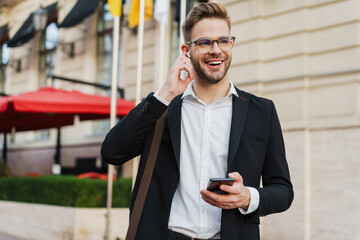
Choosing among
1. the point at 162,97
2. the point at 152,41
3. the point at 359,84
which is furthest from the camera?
the point at 152,41

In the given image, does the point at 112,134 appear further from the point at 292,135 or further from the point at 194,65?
the point at 292,135

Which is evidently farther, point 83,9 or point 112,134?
point 83,9

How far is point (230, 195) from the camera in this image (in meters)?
2.09

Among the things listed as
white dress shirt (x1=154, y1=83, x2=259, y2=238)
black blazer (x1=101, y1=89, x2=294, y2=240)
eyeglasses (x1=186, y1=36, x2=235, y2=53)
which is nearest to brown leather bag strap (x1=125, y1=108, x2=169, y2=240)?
black blazer (x1=101, y1=89, x2=294, y2=240)

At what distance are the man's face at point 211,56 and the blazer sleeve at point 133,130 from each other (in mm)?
265

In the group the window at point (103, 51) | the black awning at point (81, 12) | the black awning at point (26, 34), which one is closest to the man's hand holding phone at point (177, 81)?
the black awning at point (81, 12)

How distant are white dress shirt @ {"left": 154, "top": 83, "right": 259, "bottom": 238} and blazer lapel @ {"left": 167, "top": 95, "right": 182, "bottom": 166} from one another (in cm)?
4

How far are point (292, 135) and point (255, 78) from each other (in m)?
1.27

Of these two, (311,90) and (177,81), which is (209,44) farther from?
(311,90)

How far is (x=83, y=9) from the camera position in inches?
453

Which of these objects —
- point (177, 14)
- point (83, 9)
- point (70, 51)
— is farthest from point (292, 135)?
point (70, 51)

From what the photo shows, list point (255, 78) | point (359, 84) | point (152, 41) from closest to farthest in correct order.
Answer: point (359, 84)
point (255, 78)
point (152, 41)

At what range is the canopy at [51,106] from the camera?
8.08 metres

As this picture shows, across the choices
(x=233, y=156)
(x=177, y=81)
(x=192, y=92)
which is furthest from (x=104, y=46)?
(x=233, y=156)
